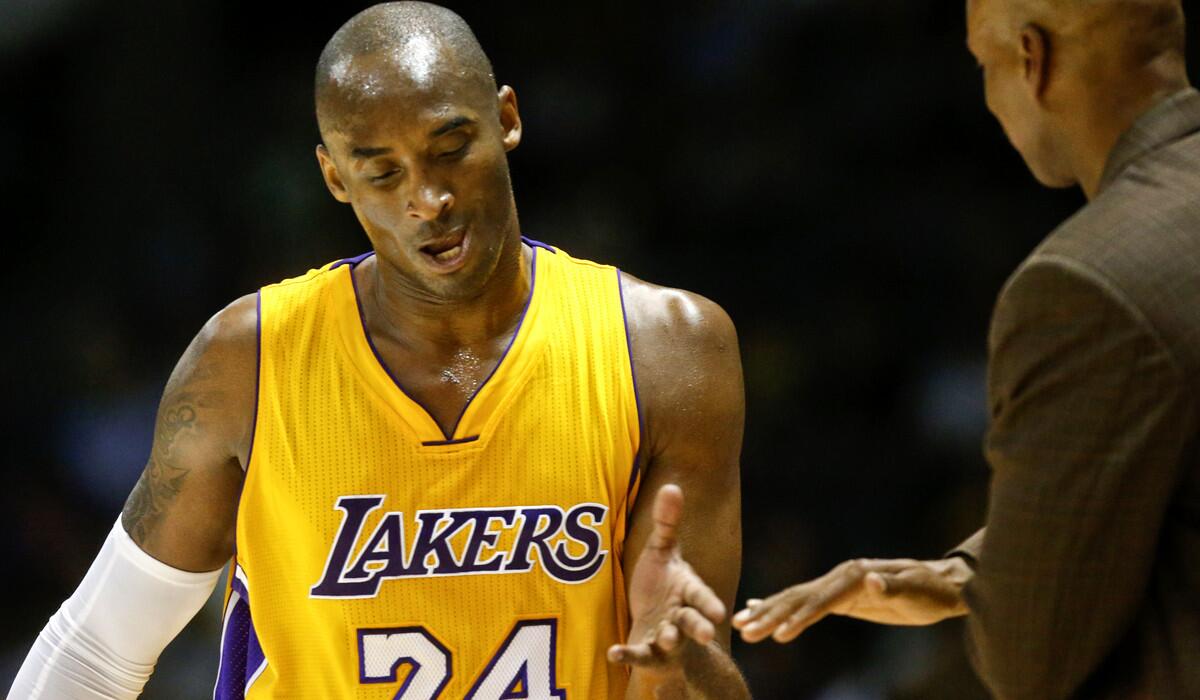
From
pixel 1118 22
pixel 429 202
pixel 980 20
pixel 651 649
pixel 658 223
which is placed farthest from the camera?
pixel 658 223

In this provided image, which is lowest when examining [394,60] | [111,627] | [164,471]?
[111,627]

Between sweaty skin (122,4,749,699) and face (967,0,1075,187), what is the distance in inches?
35.3

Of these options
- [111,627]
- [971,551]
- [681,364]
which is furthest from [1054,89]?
[111,627]

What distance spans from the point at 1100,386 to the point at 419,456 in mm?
1253

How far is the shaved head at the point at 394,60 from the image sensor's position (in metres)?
2.42

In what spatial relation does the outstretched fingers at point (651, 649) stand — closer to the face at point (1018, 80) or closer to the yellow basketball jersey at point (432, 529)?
the yellow basketball jersey at point (432, 529)

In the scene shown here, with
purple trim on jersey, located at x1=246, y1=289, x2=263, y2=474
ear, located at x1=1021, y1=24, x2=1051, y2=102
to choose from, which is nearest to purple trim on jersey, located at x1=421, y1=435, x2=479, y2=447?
purple trim on jersey, located at x1=246, y1=289, x2=263, y2=474

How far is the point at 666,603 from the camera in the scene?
2.08m

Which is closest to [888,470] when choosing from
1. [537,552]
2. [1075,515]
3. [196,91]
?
[537,552]

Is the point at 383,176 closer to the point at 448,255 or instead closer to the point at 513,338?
the point at 448,255

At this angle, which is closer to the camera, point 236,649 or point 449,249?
point 449,249

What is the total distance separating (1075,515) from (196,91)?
2.98 metres

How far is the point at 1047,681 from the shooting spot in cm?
159

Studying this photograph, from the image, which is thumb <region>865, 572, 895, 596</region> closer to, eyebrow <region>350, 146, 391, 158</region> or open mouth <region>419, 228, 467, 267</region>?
open mouth <region>419, 228, 467, 267</region>
